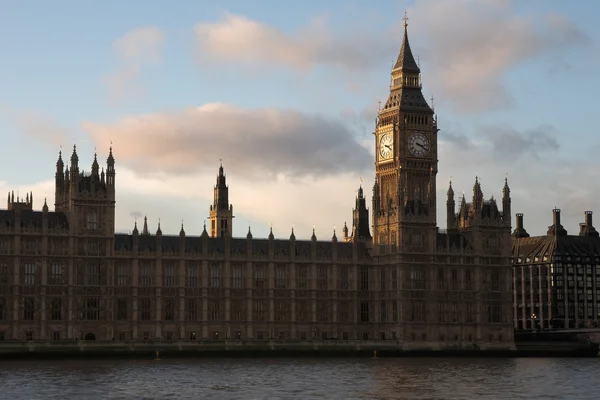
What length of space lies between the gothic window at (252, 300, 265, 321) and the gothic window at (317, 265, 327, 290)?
9.31 metres

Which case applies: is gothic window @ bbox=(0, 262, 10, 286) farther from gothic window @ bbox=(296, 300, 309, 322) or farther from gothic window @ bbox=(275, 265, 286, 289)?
gothic window @ bbox=(296, 300, 309, 322)

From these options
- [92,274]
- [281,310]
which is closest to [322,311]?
[281,310]

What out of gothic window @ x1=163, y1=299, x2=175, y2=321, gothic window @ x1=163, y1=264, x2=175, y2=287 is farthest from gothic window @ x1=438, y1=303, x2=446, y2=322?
gothic window @ x1=163, y1=264, x2=175, y2=287

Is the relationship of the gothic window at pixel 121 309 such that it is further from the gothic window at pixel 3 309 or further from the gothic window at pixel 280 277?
the gothic window at pixel 280 277

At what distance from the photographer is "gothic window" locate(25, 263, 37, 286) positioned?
543ft

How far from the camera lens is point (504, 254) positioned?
190750 mm

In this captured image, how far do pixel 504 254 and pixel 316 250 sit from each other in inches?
1126

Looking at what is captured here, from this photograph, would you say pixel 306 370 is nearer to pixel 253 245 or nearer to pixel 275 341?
pixel 275 341

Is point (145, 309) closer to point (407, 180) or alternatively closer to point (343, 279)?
point (343, 279)

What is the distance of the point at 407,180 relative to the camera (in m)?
195

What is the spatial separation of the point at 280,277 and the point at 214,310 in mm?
11368

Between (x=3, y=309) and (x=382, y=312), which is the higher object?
(x=3, y=309)

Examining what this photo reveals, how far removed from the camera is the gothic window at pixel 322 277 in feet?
607

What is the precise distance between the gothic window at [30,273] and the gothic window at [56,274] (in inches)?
89.5
